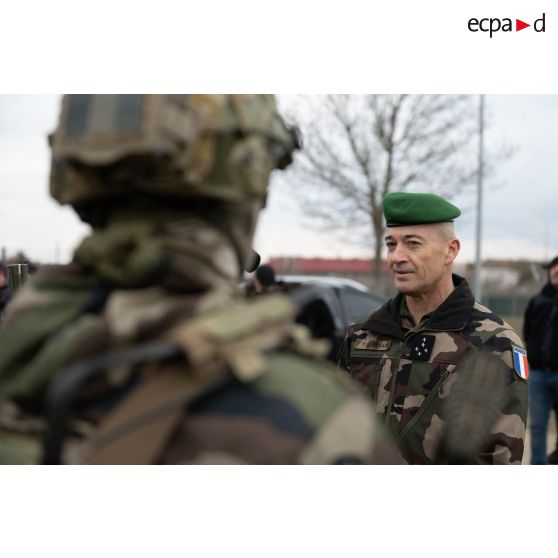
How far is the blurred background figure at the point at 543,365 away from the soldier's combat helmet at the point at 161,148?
5225 millimetres

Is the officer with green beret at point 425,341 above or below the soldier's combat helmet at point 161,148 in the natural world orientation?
below

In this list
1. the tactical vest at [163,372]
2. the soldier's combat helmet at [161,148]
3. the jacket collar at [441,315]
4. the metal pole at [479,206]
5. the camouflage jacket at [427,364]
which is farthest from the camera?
the metal pole at [479,206]

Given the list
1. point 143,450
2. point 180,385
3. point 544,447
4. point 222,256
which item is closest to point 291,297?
point 222,256

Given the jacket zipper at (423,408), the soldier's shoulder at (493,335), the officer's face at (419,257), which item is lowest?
the jacket zipper at (423,408)

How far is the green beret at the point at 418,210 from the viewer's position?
3.22 metres

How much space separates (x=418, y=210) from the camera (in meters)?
3.22

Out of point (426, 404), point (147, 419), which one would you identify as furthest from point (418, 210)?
point (147, 419)

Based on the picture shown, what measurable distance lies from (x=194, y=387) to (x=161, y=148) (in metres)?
0.43

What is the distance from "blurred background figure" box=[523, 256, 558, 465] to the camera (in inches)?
239

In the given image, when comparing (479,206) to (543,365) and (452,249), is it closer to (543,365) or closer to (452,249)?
(543,365)

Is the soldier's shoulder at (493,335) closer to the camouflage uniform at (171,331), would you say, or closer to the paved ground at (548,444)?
the camouflage uniform at (171,331)

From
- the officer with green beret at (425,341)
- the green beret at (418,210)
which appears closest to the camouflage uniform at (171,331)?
the officer with green beret at (425,341)

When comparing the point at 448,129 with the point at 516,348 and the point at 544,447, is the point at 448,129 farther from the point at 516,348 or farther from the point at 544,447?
the point at 516,348

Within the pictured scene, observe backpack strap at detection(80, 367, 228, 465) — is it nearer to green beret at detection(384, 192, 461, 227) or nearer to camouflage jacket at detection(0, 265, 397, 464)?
camouflage jacket at detection(0, 265, 397, 464)
